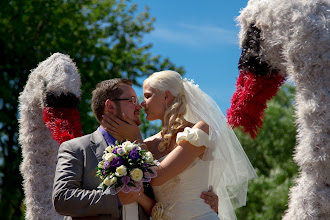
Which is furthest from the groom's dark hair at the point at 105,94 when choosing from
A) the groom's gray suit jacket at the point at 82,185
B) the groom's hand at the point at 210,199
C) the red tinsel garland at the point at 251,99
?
the groom's hand at the point at 210,199

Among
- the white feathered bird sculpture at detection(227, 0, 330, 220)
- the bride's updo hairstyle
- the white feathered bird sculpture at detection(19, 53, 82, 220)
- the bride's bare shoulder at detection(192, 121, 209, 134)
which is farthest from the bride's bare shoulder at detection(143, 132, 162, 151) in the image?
the white feathered bird sculpture at detection(227, 0, 330, 220)

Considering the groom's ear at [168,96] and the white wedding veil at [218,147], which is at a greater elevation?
the groom's ear at [168,96]

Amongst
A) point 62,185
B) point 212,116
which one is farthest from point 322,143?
point 62,185

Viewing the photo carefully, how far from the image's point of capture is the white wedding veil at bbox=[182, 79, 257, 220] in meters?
4.23

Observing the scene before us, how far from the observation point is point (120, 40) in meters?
18.0

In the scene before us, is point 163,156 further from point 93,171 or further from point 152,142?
point 93,171

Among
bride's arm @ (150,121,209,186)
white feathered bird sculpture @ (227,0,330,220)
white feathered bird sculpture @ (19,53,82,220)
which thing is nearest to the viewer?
white feathered bird sculpture @ (227,0,330,220)

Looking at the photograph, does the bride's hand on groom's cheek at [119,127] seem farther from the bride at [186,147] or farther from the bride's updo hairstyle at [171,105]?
the bride's updo hairstyle at [171,105]

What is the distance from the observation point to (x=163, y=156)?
4207 millimetres

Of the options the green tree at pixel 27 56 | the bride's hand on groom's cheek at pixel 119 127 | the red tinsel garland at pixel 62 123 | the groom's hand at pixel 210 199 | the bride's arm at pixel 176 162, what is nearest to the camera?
the bride's arm at pixel 176 162

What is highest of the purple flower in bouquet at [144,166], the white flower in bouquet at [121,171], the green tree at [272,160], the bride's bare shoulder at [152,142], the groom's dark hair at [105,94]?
the green tree at [272,160]

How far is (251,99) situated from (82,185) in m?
1.69

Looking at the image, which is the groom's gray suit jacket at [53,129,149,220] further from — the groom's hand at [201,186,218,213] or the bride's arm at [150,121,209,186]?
the groom's hand at [201,186,218,213]

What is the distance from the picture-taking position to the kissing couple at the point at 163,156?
360cm
